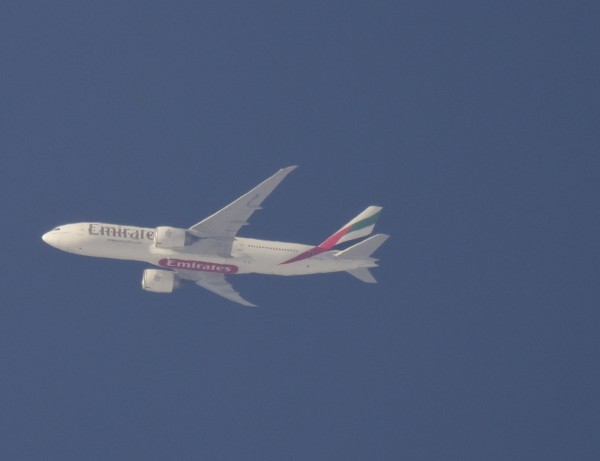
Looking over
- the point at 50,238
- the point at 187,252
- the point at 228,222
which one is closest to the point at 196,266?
the point at 187,252

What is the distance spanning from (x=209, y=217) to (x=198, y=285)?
7.45m

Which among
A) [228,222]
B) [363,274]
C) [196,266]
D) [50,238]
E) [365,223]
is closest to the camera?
[228,222]

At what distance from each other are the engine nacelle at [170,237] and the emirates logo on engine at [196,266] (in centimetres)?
224

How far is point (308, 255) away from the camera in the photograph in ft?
305

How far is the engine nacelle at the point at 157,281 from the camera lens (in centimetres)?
9206

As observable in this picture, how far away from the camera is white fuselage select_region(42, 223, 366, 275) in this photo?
9006 centimetres

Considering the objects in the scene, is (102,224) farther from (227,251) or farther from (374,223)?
(374,223)

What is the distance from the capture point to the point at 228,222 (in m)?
88.9

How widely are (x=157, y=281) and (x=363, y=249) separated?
1375 cm

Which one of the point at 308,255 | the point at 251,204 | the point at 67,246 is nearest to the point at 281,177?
the point at 251,204

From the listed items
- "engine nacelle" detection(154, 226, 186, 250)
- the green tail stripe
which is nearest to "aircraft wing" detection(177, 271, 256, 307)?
"engine nacelle" detection(154, 226, 186, 250)

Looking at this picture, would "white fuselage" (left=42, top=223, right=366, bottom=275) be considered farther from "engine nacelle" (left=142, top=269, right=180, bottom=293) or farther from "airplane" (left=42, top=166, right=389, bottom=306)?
"engine nacelle" (left=142, top=269, right=180, bottom=293)

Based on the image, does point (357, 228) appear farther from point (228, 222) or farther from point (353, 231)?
point (228, 222)

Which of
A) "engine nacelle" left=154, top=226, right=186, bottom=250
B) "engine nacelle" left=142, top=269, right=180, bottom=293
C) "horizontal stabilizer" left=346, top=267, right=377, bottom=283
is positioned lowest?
"horizontal stabilizer" left=346, top=267, right=377, bottom=283
